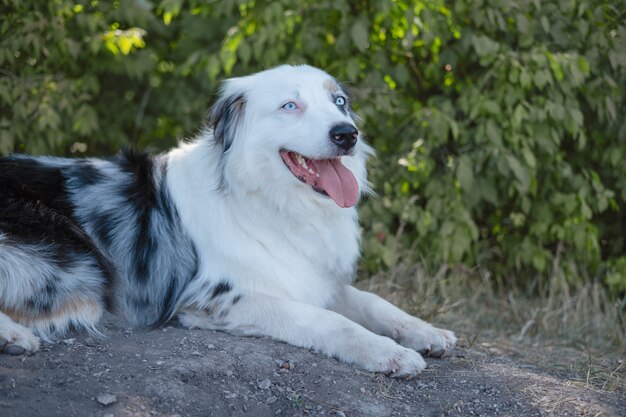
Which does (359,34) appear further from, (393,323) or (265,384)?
(265,384)

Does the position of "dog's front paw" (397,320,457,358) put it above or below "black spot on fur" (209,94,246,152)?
below

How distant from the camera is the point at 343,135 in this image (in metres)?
3.50

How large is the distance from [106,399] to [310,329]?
1.08 metres

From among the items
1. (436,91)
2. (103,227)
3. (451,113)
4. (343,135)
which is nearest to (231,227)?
(103,227)

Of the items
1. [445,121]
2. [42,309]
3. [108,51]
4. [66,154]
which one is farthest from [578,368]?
[66,154]

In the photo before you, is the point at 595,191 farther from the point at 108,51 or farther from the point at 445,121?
the point at 108,51

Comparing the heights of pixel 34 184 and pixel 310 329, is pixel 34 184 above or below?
above

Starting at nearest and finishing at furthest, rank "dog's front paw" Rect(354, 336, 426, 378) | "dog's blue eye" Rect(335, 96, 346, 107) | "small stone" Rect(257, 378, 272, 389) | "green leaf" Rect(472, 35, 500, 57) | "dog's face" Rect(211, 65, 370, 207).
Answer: "small stone" Rect(257, 378, 272, 389), "dog's front paw" Rect(354, 336, 426, 378), "dog's face" Rect(211, 65, 370, 207), "dog's blue eye" Rect(335, 96, 346, 107), "green leaf" Rect(472, 35, 500, 57)

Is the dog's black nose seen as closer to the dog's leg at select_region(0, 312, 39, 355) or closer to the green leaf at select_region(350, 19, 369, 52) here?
the dog's leg at select_region(0, 312, 39, 355)

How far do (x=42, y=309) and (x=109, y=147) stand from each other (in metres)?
3.58

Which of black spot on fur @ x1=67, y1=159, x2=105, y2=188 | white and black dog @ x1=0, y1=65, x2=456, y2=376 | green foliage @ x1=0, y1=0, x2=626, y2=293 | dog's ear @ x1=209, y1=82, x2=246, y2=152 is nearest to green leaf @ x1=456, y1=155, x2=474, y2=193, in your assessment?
green foliage @ x1=0, y1=0, x2=626, y2=293

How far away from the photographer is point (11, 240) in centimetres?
338

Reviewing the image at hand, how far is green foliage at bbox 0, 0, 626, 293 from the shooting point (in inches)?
204

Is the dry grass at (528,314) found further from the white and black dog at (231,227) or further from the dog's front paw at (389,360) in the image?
the dog's front paw at (389,360)
